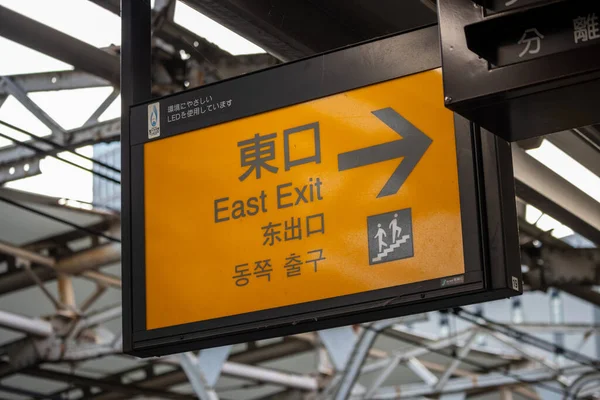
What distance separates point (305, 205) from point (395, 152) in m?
0.41

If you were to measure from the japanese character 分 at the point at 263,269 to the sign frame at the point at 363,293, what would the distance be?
147mm

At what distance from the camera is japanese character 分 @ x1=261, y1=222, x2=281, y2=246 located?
4.35m

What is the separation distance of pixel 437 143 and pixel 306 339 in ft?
43.2

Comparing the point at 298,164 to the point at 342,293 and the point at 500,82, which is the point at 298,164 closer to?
the point at 342,293

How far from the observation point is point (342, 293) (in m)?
4.17

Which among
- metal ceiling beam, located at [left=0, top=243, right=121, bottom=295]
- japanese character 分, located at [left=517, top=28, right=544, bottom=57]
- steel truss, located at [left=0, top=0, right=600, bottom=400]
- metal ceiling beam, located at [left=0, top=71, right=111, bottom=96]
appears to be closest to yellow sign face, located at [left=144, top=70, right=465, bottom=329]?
japanese character 分, located at [left=517, top=28, right=544, bottom=57]

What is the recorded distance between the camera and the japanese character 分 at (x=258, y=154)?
4.48 m

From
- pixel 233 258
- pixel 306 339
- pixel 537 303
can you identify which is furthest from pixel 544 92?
pixel 537 303

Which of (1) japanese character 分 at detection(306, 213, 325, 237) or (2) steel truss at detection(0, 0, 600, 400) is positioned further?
(2) steel truss at detection(0, 0, 600, 400)

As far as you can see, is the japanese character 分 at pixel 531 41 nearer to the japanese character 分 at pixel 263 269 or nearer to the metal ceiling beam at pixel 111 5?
the japanese character 分 at pixel 263 269

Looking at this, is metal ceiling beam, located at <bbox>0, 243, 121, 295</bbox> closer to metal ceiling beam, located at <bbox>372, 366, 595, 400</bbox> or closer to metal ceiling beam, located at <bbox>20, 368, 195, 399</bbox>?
metal ceiling beam, located at <bbox>20, 368, 195, 399</bbox>

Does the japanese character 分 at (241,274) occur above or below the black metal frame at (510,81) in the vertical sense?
below

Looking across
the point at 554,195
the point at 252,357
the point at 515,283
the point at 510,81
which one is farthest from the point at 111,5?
the point at 252,357

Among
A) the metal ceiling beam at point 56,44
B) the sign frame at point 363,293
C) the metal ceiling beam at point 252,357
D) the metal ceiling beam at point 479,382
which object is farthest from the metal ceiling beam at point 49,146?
the metal ceiling beam at point 479,382
